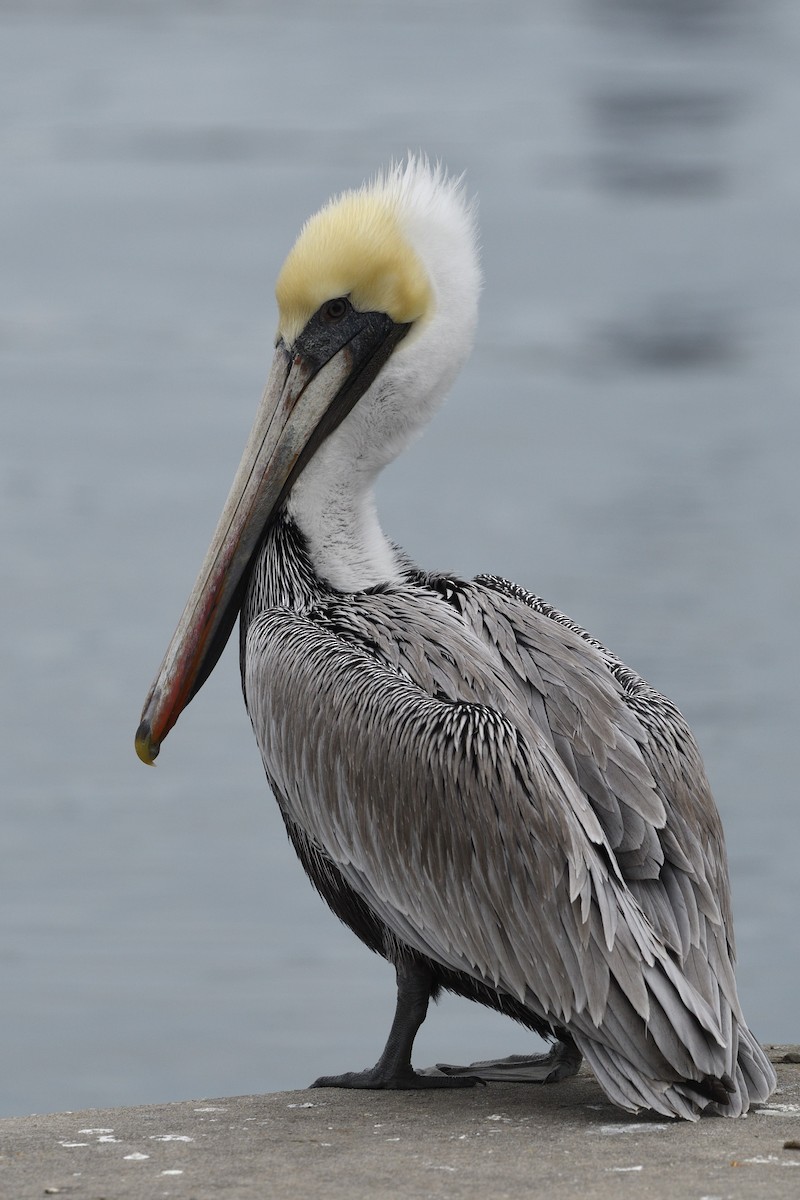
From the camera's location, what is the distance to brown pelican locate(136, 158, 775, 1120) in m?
3.98

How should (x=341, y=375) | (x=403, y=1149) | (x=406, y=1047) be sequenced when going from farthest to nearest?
(x=341, y=375) < (x=406, y=1047) < (x=403, y=1149)

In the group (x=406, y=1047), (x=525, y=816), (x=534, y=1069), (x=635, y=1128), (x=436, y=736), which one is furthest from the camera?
(x=534, y=1069)

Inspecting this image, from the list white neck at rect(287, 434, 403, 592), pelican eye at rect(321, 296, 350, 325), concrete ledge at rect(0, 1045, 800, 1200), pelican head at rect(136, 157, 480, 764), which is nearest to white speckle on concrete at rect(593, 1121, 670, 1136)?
concrete ledge at rect(0, 1045, 800, 1200)

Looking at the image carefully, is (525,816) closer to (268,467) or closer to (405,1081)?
(405,1081)

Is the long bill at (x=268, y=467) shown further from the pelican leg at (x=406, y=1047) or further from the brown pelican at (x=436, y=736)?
the pelican leg at (x=406, y=1047)

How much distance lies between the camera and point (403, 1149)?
3744mm

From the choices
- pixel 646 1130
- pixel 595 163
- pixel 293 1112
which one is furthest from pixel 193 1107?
pixel 595 163

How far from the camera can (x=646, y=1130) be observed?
152 inches

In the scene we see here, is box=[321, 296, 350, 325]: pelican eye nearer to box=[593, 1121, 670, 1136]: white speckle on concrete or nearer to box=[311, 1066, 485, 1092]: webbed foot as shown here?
box=[311, 1066, 485, 1092]: webbed foot

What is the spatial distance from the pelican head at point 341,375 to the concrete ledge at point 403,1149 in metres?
1.14

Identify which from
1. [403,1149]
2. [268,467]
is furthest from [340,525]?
[403,1149]

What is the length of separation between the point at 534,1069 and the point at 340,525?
4.56 feet

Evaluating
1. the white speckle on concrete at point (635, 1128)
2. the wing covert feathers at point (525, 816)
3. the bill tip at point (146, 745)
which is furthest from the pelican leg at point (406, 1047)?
the bill tip at point (146, 745)

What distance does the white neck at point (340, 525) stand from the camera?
15.8 ft
